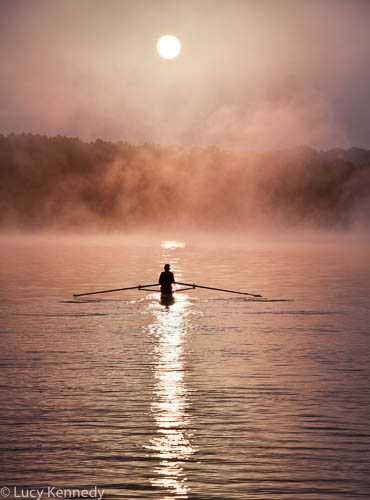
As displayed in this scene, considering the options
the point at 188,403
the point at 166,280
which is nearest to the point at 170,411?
the point at 188,403

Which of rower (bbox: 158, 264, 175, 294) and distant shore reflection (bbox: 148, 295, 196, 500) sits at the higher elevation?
rower (bbox: 158, 264, 175, 294)

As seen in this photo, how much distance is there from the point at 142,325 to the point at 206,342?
561cm

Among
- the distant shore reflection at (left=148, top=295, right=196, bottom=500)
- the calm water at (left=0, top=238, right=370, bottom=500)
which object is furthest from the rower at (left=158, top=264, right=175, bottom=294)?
the distant shore reflection at (left=148, top=295, right=196, bottom=500)

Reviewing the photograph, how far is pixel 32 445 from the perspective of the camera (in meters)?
14.2

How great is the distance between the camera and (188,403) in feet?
57.2

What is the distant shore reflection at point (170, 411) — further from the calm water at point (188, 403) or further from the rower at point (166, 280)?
the rower at point (166, 280)

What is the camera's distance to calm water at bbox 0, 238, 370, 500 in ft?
41.5

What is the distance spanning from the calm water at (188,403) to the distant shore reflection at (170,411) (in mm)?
45

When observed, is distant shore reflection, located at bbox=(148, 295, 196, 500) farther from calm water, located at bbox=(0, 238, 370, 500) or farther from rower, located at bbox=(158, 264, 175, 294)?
rower, located at bbox=(158, 264, 175, 294)

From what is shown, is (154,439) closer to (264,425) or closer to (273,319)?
(264,425)

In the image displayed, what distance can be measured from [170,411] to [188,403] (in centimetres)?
87

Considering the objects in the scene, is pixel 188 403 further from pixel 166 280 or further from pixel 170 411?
pixel 166 280

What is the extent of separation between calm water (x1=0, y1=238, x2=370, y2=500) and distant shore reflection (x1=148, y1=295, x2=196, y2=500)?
0.04m

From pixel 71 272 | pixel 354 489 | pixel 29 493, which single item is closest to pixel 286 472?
pixel 354 489
